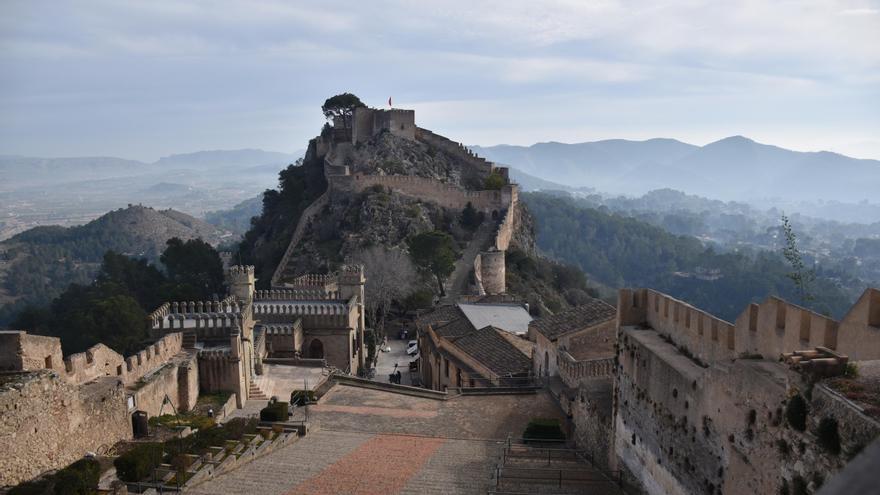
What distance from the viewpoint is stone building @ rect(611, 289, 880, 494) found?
6.86 meters

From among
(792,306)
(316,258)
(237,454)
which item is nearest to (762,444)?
(792,306)

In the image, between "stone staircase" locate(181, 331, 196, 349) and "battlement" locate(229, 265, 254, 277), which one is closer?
"stone staircase" locate(181, 331, 196, 349)

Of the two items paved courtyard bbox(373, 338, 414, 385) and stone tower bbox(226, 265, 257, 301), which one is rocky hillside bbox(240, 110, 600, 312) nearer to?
paved courtyard bbox(373, 338, 414, 385)

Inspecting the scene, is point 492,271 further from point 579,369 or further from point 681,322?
point 681,322

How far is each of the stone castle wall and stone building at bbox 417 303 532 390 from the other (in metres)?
11.6

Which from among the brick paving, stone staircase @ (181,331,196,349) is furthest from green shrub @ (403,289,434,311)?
the brick paving

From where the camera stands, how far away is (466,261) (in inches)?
2055

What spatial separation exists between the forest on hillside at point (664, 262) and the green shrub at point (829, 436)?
242ft

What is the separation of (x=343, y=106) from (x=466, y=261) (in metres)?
28.7

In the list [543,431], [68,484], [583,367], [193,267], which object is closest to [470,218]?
[193,267]

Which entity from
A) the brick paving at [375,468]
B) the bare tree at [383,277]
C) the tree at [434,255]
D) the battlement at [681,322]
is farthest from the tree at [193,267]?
the battlement at [681,322]

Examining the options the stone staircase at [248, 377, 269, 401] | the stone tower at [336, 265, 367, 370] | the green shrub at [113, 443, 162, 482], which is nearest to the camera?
the green shrub at [113, 443, 162, 482]

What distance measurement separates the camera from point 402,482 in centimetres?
1344

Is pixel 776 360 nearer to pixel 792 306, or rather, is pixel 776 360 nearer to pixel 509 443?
pixel 792 306
